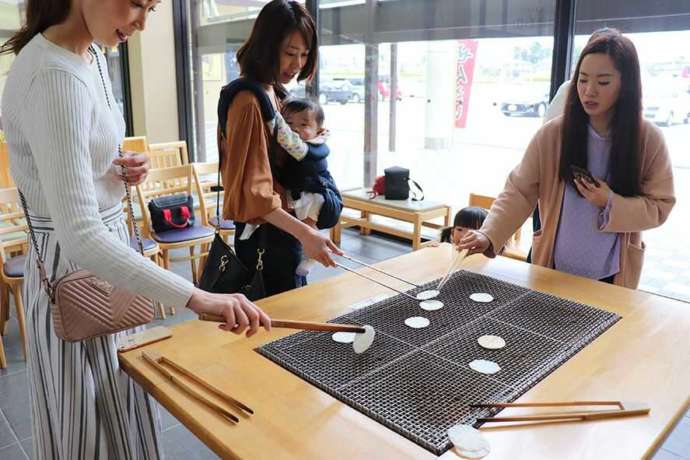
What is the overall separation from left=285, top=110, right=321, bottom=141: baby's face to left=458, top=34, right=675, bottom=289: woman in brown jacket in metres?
0.59

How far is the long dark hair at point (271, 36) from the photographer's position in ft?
4.88

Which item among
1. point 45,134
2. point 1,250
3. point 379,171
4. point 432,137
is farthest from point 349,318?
point 379,171

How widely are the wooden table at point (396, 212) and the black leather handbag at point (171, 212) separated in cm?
100

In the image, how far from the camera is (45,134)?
36.8 inches

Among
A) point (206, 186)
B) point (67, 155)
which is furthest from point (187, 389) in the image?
point (206, 186)

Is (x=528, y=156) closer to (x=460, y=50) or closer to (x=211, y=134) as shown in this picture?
(x=460, y=50)

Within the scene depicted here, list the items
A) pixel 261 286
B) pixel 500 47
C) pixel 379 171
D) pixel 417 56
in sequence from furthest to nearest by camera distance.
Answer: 1. pixel 379 171
2. pixel 417 56
3. pixel 500 47
4. pixel 261 286

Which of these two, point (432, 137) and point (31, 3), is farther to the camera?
point (432, 137)

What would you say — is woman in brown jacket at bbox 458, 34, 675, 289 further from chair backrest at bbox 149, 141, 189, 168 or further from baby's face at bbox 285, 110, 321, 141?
chair backrest at bbox 149, 141, 189, 168

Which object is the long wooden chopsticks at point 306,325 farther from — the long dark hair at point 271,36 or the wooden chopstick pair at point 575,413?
the long dark hair at point 271,36

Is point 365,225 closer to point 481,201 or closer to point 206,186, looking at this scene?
point 206,186

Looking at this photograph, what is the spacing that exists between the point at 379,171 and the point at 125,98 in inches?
116

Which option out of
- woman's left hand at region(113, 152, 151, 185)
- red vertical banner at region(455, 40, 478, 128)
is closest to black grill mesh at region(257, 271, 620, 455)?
woman's left hand at region(113, 152, 151, 185)

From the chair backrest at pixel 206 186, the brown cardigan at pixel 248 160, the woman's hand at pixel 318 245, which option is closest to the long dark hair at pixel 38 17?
the brown cardigan at pixel 248 160
